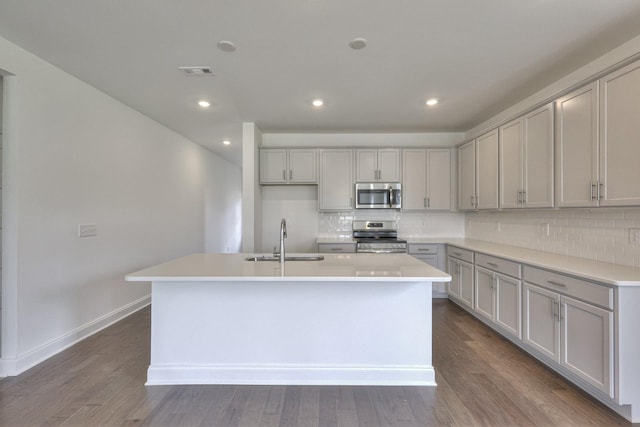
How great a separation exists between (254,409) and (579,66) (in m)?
3.80

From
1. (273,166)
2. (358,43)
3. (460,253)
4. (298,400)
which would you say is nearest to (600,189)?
(460,253)

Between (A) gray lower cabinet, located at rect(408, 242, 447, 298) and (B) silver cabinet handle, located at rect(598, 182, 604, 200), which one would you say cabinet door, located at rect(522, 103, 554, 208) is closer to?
(B) silver cabinet handle, located at rect(598, 182, 604, 200)

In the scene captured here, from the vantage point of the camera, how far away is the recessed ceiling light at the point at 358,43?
90.7 inches

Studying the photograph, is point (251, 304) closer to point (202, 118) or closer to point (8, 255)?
point (8, 255)

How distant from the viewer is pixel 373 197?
4.64 metres

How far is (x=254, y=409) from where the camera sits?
203 cm

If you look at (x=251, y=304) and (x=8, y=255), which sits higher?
(x=8, y=255)

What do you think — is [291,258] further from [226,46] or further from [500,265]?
[500,265]

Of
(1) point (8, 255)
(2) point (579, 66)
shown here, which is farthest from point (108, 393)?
(2) point (579, 66)

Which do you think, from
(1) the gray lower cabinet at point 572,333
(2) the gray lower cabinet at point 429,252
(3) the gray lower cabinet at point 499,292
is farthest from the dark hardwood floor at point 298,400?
(2) the gray lower cabinet at point 429,252

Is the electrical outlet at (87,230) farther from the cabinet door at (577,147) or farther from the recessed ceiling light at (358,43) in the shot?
the cabinet door at (577,147)

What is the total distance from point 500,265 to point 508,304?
372 mm

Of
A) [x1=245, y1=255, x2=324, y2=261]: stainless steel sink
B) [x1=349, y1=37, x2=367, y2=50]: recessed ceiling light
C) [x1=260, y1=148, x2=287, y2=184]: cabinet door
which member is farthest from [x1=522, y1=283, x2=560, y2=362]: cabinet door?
[x1=260, y1=148, x2=287, y2=184]: cabinet door

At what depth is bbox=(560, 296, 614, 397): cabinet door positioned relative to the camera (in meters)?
1.95
